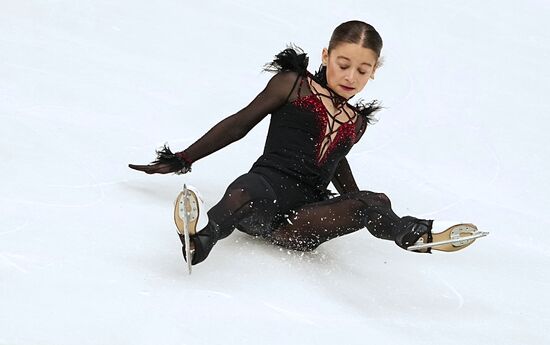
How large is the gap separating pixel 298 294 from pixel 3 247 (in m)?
0.78

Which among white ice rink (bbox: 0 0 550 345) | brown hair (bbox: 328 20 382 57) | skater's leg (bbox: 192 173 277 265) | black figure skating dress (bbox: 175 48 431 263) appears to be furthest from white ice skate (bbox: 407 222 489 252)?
brown hair (bbox: 328 20 382 57)

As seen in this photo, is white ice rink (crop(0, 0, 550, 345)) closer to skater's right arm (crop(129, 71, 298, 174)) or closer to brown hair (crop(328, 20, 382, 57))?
skater's right arm (crop(129, 71, 298, 174))

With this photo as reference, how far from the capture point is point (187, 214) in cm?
242

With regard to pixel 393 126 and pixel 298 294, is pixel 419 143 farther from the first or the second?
pixel 298 294

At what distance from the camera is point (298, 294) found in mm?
2561

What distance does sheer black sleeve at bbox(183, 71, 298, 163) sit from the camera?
289 cm

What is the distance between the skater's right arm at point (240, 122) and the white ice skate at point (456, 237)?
63 cm

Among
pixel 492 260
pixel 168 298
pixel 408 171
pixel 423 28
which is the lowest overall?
pixel 168 298

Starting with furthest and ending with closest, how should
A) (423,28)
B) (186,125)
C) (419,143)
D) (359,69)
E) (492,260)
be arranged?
1. (423,28)
2. (419,143)
3. (186,125)
4. (492,260)
5. (359,69)

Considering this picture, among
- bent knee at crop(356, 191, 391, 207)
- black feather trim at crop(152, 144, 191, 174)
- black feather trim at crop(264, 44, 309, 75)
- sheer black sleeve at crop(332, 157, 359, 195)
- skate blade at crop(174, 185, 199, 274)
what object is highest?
black feather trim at crop(264, 44, 309, 75)

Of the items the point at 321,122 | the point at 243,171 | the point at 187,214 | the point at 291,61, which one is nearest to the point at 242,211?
the point at 187,214

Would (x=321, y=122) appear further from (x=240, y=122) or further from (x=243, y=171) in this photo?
(x=243, y=171)

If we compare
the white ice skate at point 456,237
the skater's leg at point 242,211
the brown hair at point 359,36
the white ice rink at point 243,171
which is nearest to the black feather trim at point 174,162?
the white ice rink at point 243,171

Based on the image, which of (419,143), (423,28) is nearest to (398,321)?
(419,143)
